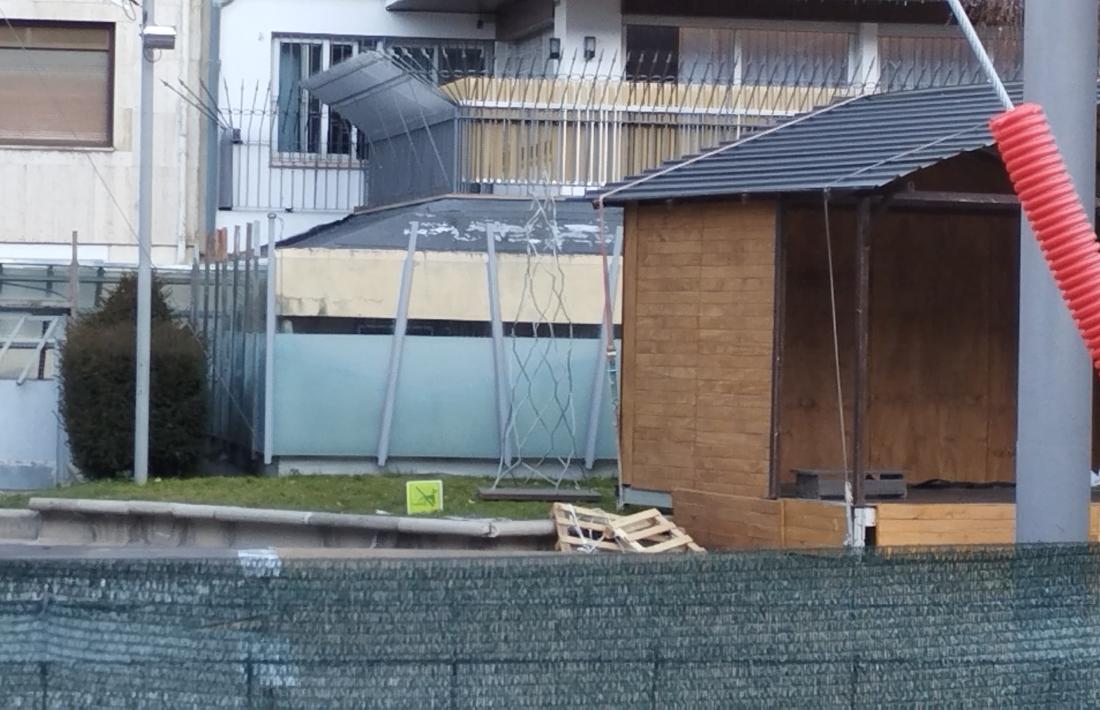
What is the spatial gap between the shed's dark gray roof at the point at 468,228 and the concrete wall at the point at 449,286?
0.78 feet

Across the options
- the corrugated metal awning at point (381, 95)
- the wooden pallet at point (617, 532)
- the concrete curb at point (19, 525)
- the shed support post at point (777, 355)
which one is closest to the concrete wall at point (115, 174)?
the corrugated metal awning at point (381, 95)

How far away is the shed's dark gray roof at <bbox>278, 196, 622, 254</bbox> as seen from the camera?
1923cm

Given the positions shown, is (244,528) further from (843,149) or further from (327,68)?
(327,68)

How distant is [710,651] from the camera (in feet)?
21.1

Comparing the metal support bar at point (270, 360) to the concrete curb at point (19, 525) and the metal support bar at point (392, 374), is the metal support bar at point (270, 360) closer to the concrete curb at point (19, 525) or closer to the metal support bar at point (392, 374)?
the metal support bar at point (392, 374)

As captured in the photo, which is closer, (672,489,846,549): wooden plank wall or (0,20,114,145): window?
(672,489,846,549): wooden plank wall

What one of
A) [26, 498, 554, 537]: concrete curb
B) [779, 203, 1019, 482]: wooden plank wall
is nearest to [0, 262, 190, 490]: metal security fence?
[26, 498, 554, 537]: concrete curb

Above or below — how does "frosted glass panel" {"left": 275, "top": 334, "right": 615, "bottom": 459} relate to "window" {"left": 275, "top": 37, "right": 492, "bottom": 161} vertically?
below

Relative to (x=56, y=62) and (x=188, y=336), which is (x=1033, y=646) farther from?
(x=56, y=62)

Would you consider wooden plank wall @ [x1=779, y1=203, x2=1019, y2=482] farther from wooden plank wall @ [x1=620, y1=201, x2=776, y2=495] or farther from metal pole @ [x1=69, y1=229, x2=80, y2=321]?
metal pole @ [x1=69, y1=229, x2=80, y2=321]

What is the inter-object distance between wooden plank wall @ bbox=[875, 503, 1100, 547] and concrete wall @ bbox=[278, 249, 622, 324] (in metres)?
6.02

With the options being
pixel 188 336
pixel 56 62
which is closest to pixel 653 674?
pixel 188 336

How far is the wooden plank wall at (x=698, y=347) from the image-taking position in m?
14.1

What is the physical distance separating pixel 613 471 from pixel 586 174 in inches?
225
